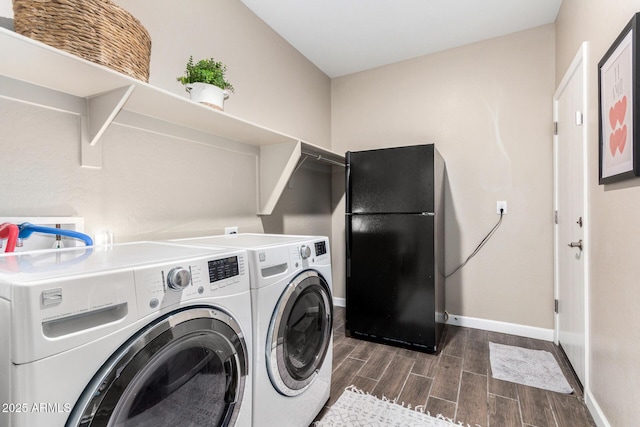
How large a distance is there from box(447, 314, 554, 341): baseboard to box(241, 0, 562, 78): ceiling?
101 inches

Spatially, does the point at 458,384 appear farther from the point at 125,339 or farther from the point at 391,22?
the point at 391,22

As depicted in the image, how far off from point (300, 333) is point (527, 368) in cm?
172

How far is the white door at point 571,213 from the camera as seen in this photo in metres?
1.81

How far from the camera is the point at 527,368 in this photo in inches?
82.4

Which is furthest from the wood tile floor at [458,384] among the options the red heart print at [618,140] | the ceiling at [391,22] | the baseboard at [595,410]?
the ceiling at [391,22]

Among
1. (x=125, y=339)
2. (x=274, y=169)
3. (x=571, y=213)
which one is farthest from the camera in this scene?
(x=274, y=169)

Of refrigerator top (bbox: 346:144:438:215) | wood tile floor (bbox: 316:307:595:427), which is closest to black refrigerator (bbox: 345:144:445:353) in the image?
refrigerator top (bbox: 346:144:438:215)

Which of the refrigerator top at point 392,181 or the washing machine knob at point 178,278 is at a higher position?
the refrigerator top at point 392,181

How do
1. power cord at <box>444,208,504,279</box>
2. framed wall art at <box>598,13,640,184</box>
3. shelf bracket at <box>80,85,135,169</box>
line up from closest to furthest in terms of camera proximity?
framed wall art at <box>598,13,640,184</box> → shelf bracket at <box>80,85,135,169</box> → power cord at <box>444,208,504,279</box>

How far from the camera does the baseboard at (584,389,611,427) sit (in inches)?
57.8

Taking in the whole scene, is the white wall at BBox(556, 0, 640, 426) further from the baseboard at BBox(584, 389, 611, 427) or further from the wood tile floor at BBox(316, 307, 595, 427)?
the wood tile floor at BBox(316, 307, 595, 427)

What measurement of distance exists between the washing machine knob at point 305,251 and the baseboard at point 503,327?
2.11m

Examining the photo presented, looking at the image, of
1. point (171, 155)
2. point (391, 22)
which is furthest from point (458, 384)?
point (391, 22)

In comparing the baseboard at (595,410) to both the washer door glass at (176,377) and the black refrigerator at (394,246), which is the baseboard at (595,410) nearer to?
the black refrigerator at (394,246)
